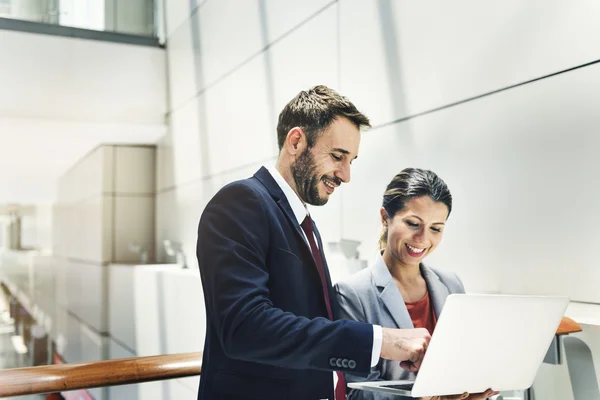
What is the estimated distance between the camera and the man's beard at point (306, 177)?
1.74 metres

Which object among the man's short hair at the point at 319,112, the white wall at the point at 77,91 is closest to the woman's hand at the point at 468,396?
the man's short hair at the point at 319,112

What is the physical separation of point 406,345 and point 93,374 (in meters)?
1.16

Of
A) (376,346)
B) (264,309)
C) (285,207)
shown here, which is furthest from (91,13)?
(376,346)

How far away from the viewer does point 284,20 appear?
3900mm

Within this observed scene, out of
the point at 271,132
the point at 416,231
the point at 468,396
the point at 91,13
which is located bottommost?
the point at 468,396

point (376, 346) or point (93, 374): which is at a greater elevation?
point (376, 346)

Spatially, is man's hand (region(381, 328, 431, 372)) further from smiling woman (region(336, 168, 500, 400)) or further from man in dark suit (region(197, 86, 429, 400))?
smiling woman (region(336, 168, 500, 400))

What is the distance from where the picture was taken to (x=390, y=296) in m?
1.89

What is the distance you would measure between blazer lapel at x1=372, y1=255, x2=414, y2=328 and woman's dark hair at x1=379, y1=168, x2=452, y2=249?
13cm

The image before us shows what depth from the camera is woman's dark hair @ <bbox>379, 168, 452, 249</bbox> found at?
1979 mm

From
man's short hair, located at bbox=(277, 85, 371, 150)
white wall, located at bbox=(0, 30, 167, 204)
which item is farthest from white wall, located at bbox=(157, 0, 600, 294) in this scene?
white wall, located at bbox=(0, 30, 167, 204)

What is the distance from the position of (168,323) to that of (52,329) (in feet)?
18.5

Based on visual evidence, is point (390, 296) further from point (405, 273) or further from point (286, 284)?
point (286, 284)

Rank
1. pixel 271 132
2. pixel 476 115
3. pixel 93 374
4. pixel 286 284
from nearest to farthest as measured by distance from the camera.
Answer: pixel 286 284
pixel 93 374
pixel 476 115
pixel 271 132
